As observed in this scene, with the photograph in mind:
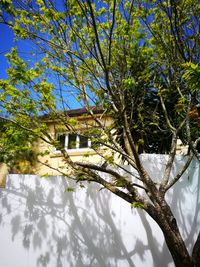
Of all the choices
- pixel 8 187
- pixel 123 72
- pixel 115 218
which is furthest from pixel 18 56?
pixel 115 218

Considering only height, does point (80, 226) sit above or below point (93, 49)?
below

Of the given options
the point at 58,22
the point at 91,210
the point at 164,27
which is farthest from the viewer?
the point at 164,27

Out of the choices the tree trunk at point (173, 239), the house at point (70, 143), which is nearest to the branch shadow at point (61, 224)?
the house at point (70, 143)

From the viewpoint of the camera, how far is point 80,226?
20.9ft

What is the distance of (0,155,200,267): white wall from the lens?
6125 mm

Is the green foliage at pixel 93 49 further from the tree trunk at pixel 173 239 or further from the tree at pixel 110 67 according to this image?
the tree trunk at pixel 173 239

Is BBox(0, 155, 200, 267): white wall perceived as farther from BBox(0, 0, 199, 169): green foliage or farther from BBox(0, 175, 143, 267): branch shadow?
BBox(0, 0, 199, 169): green foliage

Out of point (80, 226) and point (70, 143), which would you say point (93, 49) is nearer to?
point (70, 143)

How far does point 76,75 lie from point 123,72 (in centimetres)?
159

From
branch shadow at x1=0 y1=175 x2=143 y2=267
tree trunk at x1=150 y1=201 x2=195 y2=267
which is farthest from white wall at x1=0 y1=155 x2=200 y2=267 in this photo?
tree trunk at x1=150 y1=201 x2=195 y2=267

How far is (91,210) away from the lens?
256 inches

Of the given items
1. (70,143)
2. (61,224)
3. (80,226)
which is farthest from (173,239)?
(70,143)

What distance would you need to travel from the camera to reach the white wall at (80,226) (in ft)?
20.1

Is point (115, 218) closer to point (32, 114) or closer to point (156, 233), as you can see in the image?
point (156, 233)
